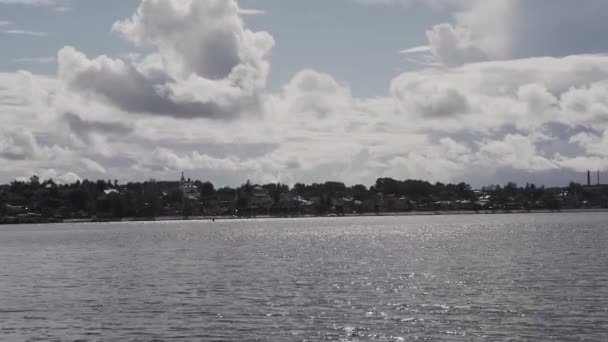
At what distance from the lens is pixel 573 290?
221 feet

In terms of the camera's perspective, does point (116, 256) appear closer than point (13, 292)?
No

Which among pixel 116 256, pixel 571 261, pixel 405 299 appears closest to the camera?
pixel 405 299

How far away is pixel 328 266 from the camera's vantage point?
100m

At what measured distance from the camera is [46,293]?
73812 mm

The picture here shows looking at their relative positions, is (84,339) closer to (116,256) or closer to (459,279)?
(459,279)

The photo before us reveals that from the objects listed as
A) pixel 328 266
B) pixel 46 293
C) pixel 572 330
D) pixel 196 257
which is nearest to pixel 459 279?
pixel 328 266

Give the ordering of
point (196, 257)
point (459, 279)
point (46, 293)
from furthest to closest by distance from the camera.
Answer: point (196, 257) → point (459, 279) → point (46, 293)

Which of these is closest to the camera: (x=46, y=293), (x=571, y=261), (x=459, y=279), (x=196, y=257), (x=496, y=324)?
(x=496, y=324)

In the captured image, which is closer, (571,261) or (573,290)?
(573,290)

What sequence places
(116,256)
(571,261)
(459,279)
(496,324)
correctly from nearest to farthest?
(496,324), (459,279), (571,261), (116,256)

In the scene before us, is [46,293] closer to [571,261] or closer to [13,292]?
[13,292]

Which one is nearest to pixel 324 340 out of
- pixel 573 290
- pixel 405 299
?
pixel 405 299

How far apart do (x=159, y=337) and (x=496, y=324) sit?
783 inches

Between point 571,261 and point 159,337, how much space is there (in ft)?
208
